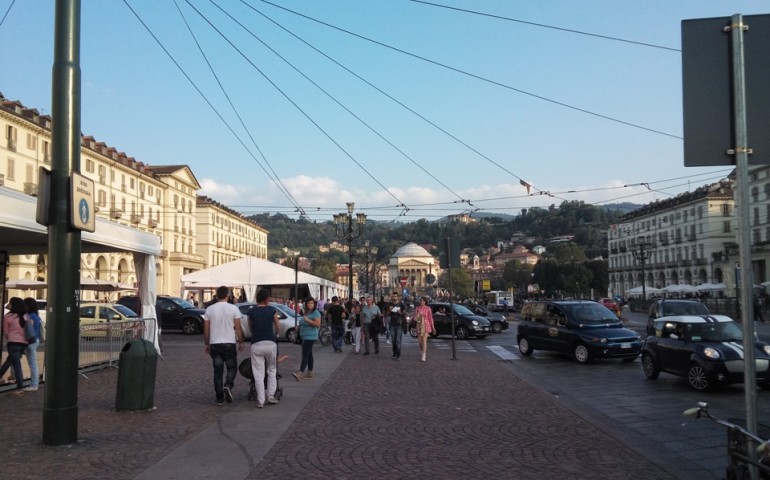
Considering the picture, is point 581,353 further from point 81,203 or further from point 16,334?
point 81,203

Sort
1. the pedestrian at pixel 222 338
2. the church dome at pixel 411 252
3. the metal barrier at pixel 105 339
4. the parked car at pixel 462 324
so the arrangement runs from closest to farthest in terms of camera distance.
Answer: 1. the pedestrian at pixel 222 338
2. the metal barrier at pixel 105 339
3. the parked car at pixel 462 324
4. the church dome at pixel 411 252

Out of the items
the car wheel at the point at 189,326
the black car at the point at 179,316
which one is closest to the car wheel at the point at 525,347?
the black car at the point at 179,316

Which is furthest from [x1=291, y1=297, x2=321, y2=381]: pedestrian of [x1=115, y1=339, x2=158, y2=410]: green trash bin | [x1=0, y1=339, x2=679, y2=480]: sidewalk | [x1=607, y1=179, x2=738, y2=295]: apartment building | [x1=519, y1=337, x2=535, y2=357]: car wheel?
[x1=607, y1=179, x2=738, y2=295]: apartment building

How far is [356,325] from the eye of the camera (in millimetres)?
22156

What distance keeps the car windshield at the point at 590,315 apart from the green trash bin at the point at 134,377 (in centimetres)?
1231

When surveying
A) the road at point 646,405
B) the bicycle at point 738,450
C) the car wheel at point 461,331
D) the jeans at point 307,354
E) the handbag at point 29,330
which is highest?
the handbag at point 29,330

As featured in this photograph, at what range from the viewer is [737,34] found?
4.62m

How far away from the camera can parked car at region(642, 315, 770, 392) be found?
12.0 m

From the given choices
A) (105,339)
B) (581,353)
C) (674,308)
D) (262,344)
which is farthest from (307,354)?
(674,308)

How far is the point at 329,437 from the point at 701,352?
7.71 meters

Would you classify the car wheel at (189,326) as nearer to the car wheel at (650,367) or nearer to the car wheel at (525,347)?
the car wheel at (525,347)

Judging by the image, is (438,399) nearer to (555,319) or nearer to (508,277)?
(555,319)

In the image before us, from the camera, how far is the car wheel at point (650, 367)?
13984 mm

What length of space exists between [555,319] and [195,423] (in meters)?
12.6
